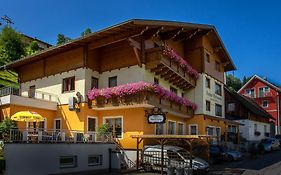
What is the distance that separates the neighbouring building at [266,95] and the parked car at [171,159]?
39858 millimetres

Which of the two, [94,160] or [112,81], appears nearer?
[94,160]

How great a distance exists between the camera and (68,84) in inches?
1044

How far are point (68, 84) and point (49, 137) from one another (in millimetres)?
8640

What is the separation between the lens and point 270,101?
186 ft

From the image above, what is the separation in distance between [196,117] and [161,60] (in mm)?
9052

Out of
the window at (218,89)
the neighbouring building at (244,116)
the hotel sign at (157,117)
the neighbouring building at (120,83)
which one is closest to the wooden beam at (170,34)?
the neighbouring building at (120,83)

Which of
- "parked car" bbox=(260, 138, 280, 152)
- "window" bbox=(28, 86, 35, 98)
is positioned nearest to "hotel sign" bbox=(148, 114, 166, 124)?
"window" bbox=(28, 86, 35, 98)

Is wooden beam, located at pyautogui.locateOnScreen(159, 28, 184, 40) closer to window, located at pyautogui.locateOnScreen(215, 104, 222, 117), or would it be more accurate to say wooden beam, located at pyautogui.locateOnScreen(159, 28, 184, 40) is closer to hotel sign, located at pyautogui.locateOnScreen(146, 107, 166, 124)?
hotel sign, located at pyautogui.locateOnScreen(146, 107, 166, 124)

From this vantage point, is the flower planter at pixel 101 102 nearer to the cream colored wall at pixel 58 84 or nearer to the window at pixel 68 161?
the cream colored wall at pixel 58 84

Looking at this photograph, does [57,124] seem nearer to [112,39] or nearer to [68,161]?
[68,161]

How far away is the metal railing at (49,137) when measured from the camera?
55.5 feet

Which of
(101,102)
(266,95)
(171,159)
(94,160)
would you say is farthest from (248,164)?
(266,95)

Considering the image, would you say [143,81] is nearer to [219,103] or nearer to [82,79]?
[82,79]

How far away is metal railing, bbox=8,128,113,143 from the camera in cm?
1691
